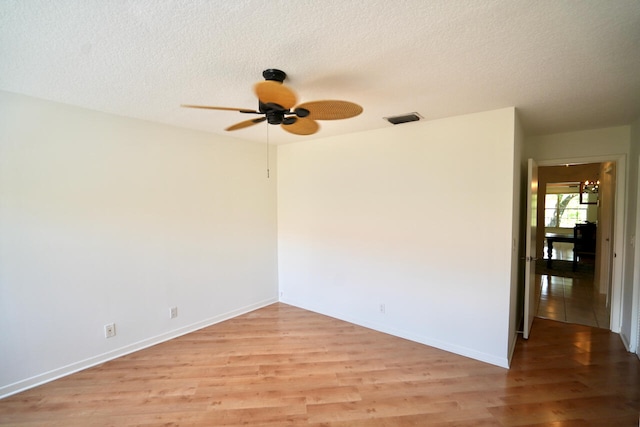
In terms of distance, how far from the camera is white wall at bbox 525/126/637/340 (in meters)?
3.16

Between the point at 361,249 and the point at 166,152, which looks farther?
the point at 361,249

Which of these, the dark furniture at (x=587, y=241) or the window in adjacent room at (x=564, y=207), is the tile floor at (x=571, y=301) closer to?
the dark furniture at (x=587, y=241)

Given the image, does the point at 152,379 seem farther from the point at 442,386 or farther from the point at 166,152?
the point at 442,386

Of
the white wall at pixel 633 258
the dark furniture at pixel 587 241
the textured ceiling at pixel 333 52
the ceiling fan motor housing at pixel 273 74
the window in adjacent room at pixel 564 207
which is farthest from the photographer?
the window in adjacent room at pixel 564 207

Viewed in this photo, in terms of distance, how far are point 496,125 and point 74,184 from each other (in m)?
3.84

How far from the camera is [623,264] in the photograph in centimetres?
324

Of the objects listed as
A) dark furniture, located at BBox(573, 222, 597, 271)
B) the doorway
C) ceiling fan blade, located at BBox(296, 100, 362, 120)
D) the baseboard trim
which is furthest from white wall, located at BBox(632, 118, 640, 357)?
dark furniture, located at BBox(573, 222, 597, 271)

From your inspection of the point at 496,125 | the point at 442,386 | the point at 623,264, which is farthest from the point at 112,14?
the point at 623,264

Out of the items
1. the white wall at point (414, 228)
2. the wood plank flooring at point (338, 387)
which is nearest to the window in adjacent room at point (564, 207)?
the wood plank flooring at point (338, 387)

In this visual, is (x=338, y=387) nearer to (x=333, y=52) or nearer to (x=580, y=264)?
(x=333, y=52)

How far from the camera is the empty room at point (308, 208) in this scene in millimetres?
1530

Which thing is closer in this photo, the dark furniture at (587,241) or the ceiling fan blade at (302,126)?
the ceiling fan blade at (302,126)

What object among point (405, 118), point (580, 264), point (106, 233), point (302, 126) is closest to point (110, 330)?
point (106, 233)

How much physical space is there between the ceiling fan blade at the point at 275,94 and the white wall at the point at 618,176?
3.67m
